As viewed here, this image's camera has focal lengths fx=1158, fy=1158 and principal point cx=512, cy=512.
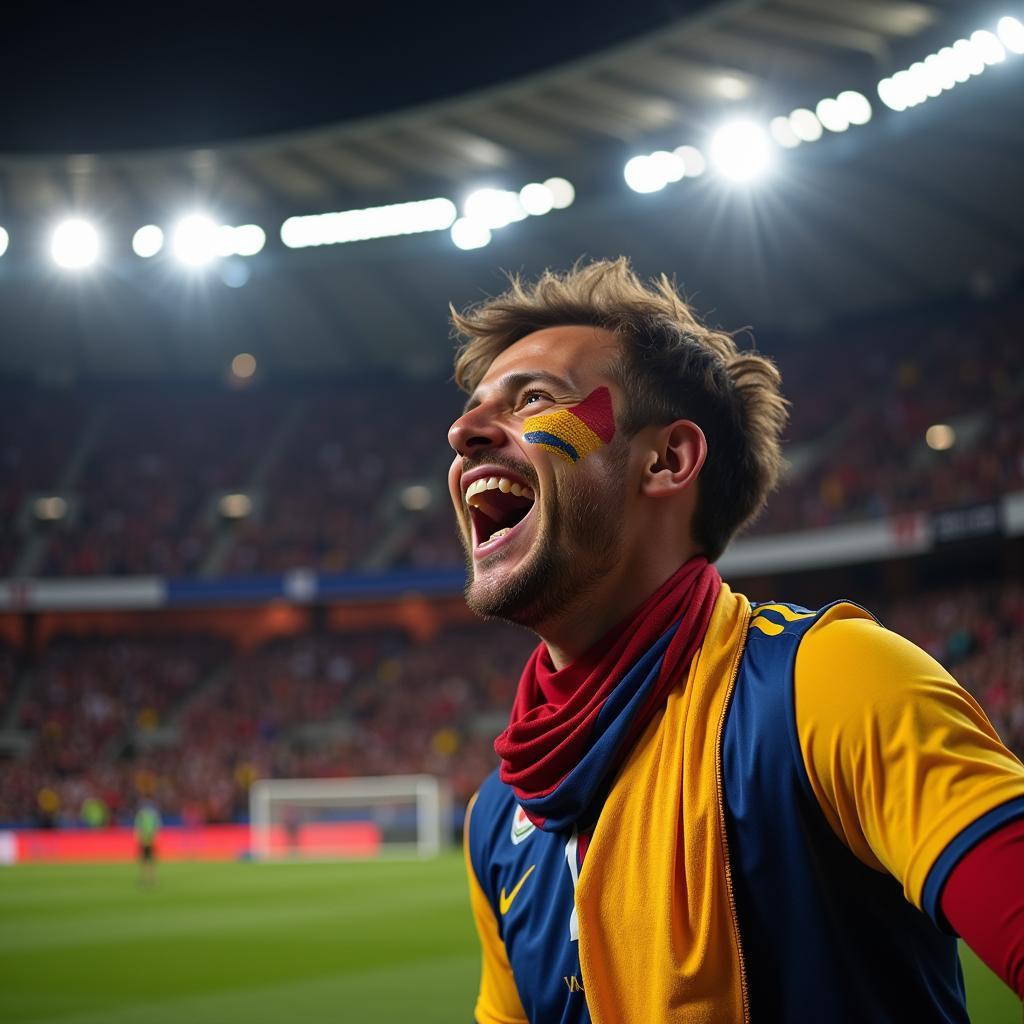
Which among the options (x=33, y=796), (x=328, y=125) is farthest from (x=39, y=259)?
(x=33, y=796)

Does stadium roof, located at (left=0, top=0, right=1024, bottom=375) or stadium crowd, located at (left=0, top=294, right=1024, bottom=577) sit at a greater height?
stadium roof, located at (left=0, top=0, right=1024, bottom=375)

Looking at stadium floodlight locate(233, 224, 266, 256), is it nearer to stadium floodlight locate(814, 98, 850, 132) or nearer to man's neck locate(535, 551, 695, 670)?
stadium floodlight locate(814, 98, 850, 132)

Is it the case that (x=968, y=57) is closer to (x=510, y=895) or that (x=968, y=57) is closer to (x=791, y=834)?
(x=510, y=895)

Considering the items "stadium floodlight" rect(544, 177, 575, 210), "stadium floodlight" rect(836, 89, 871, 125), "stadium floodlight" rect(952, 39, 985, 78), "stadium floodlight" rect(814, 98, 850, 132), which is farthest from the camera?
"stadium floodlight" rect(544, 177, 575, 210)

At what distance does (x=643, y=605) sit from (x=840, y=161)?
82.6 feet

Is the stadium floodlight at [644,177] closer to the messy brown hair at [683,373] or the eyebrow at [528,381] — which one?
the messy brown hair at [683,373]

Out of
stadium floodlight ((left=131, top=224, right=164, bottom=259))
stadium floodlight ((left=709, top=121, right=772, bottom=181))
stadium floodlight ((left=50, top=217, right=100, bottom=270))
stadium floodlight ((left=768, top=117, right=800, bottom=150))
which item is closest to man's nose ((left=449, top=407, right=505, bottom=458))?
stadium floodlight ((left=709, top=121, right=772, bottom=181))

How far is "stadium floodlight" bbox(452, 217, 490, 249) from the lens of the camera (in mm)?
29781

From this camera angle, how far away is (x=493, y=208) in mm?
29281

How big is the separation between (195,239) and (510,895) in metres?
30.3

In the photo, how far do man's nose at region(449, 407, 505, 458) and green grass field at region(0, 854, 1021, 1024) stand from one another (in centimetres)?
594

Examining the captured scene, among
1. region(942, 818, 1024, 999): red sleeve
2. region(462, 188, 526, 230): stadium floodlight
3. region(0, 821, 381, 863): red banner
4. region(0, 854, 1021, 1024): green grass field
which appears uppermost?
region(462, 188, 526, 230): stadium floodlight

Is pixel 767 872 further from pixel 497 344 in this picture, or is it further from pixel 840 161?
pixel 840 161

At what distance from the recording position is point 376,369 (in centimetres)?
4041
